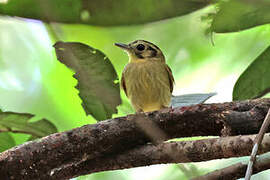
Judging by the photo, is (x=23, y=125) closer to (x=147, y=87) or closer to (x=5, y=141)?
(x=5, y=141)

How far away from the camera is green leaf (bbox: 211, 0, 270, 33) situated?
109 cm

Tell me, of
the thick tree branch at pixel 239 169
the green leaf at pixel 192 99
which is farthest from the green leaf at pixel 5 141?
the thick tree branch at pixel 239 169

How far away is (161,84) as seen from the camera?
10.1ft

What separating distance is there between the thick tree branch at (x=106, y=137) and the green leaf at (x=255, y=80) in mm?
249

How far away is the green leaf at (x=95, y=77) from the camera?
96cm

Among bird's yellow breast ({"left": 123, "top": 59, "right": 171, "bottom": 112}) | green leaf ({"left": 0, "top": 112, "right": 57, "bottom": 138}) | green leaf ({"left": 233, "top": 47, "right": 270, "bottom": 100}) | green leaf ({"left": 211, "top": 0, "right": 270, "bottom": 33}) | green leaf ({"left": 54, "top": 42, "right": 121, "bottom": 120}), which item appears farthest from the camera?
bird's yellow breast ({"left": 123, "top": 59, "right": 171, "bottom": 112})

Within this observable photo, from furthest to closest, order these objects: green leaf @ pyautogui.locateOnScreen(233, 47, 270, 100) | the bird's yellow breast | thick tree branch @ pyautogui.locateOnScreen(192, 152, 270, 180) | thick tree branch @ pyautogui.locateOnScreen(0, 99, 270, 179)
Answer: the bird's yellow breast → green leaf @ pyautogui.locateOnScreen(233, 47, 270, 100) → thick tree branch @ pyautogui.locateOnScreen(0, 99, 270, 179) → thick tree branch @ pyautogui.locateOnScreen(192, 152, 270, 180)

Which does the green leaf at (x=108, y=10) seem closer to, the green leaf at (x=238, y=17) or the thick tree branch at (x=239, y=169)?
the green leaf at (x=238, y=17)

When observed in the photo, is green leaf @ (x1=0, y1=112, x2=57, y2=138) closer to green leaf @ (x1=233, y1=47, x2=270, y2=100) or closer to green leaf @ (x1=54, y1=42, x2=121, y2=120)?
green leaf @ (x1=54, y1=42, x2=121, y2=120)

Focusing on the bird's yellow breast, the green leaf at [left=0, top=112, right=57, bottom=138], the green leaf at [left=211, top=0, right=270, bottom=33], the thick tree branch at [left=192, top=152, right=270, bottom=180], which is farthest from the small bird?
the thick tree branch at [left=192, top=152, right=270, bottom=180]

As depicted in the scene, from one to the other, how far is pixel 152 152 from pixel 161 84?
141cm

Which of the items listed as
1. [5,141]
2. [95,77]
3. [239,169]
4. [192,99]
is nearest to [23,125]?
[5,141]

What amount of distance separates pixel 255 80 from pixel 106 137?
2.31 feet

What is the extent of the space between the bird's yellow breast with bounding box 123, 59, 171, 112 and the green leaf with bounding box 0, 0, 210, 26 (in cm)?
175
